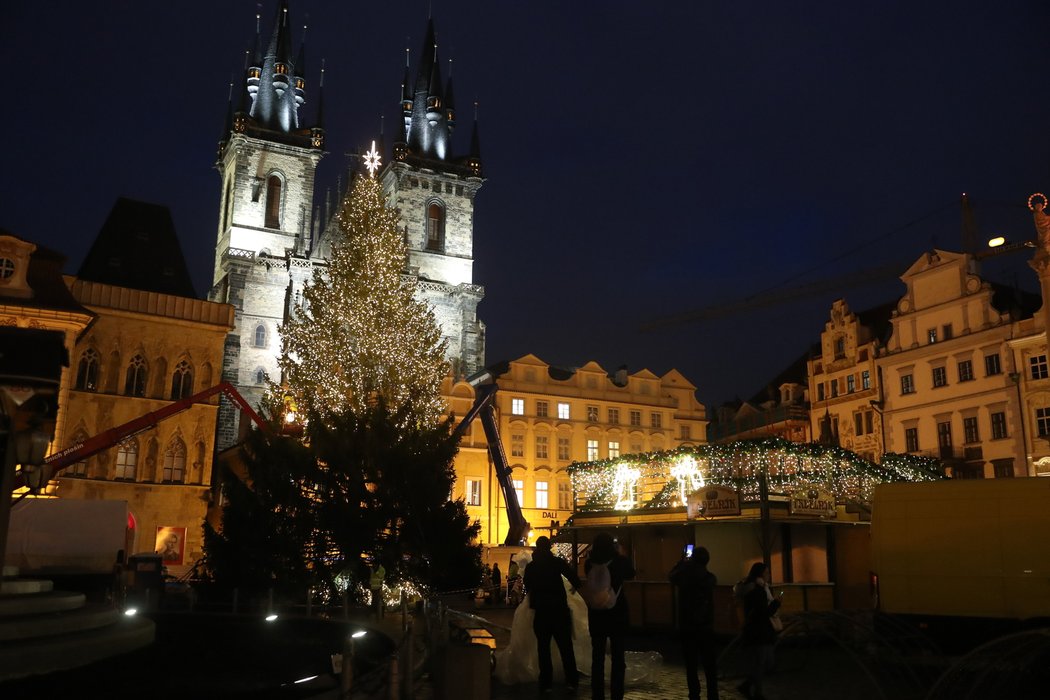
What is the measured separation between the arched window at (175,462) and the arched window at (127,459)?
1.24m

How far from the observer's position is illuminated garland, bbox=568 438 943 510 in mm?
18969

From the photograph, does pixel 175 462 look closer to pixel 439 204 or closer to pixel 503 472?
pixel 503 472

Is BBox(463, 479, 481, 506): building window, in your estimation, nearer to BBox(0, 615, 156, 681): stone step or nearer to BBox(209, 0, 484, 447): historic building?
BBox(209, 0, 484, 447): historic building

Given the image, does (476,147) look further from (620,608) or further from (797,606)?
(620,608)

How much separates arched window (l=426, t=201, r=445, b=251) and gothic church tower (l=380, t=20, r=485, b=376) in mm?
66

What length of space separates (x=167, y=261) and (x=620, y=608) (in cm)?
4131

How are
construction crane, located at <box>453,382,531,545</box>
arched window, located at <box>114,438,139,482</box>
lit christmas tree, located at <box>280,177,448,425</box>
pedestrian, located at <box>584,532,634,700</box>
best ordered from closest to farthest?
pedestrian, located at <box>584,532,634,700</box> < lit christmas tree, located at <box>280,177,448,425</box> < construction crane, located at <box>453,382,531,545</box> < arched window, located at <box>114,438,139,482</box>

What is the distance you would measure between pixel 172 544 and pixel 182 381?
7.13 m

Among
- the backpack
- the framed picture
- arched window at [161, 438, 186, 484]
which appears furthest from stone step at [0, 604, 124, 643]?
arched window at [161, 438, 186, 484]

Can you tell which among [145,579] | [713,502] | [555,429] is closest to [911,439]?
[555,429]

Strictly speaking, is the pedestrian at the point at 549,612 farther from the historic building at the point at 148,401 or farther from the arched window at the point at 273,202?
the arched window at the point at 273,202

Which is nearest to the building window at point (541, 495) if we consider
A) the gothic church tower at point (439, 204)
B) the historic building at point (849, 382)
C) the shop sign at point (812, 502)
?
the gothic church tower at point (439, 204)

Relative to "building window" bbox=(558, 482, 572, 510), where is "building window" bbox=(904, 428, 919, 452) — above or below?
above

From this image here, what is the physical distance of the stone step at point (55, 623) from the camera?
30.3 ft
